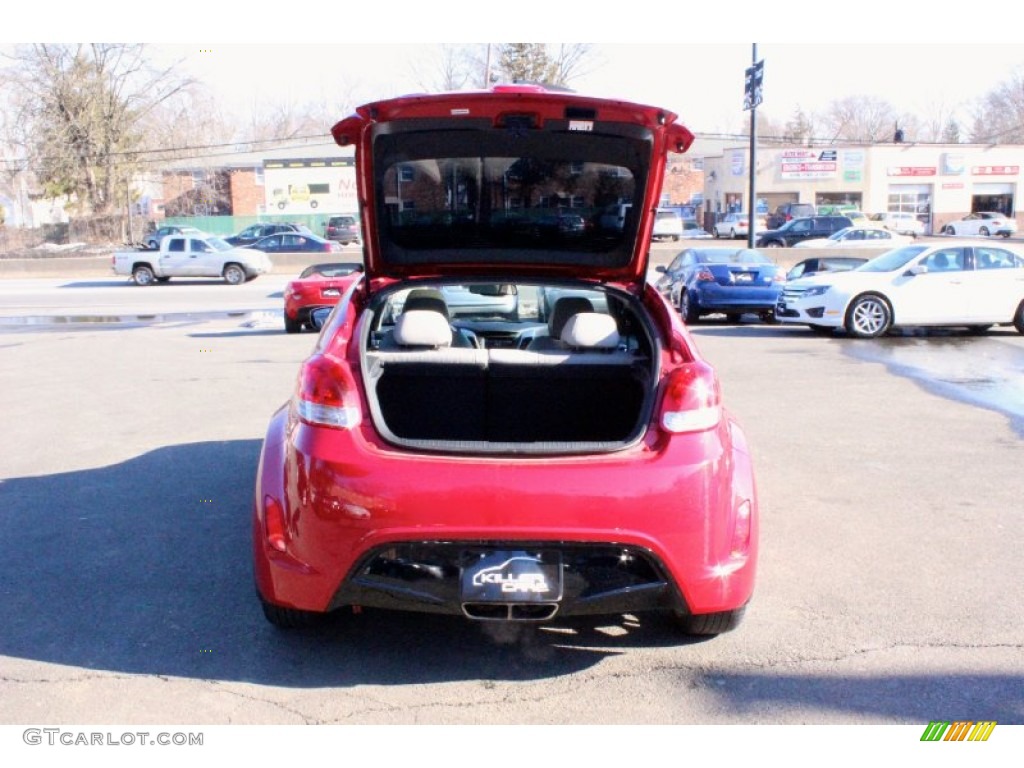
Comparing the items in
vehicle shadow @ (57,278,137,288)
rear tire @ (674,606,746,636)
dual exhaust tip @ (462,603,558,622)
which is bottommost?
vehicle shadow @ (57,278,137,288)

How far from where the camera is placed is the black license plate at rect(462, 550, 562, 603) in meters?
3.34

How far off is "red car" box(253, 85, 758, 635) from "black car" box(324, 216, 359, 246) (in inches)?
1610

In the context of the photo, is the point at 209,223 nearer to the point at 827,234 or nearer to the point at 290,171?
the point at 290,171

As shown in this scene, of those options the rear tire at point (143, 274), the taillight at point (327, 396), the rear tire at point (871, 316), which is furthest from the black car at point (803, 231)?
the taillight at point (327, 396)

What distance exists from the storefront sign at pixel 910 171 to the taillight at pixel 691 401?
63.0 m

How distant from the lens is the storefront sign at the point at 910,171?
60.8 meters

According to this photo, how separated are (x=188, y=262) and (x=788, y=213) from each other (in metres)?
34.4

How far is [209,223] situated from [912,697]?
185ft

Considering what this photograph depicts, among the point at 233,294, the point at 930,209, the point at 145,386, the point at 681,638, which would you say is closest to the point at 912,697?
the point at 681,638

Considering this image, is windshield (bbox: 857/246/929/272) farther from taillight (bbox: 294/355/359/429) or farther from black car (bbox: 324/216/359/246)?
black car (bbox: 324/216/359/246)

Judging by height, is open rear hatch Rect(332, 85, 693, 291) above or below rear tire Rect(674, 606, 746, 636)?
above

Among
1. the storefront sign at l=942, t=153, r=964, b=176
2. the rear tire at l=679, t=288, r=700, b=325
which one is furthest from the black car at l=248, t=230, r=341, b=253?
the storefront sign at l=942, t=153, r=964, b=176

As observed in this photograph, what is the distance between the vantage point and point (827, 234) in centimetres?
4409

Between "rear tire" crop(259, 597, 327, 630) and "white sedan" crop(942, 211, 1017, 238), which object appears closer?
"rear tire" crop(259, 597, 327, 630)
